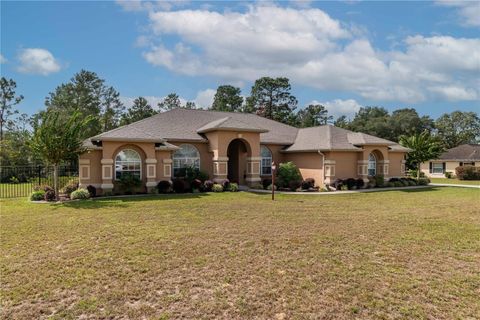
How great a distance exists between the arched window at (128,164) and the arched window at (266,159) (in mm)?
10338

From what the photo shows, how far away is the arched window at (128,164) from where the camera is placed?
847 inches

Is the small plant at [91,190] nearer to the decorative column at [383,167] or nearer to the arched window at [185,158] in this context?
the arched window at [185,158]

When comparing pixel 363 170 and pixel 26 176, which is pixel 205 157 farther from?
pixel 26 176

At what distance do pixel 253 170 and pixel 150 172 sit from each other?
770 cm

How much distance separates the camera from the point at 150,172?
2172 centimetres

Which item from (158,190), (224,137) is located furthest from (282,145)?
(158,190)

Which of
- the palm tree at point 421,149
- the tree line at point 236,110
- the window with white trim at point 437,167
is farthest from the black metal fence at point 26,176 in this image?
the window with white trim at point 437,167

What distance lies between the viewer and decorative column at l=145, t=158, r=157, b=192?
21625 millimetres

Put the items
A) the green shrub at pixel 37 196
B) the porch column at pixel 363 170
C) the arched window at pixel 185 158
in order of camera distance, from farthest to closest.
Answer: the porch column at pixel 363 170, the arched window at pixel 185 158, the green shrub at pixel 37 196

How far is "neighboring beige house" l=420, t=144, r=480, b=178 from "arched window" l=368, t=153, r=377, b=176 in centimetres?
2069

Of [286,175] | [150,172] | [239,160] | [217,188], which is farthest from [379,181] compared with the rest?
[150,172]

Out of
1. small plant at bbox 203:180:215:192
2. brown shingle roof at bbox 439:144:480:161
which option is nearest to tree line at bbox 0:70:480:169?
brown shingle roof at bbox 439:144:480:161

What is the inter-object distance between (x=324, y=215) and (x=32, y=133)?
15.9m

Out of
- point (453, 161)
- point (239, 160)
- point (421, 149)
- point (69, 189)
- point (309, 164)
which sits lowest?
point (69, 189)
